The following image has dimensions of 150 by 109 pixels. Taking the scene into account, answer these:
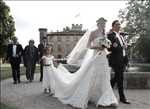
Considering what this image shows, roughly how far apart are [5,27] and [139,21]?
683 inches

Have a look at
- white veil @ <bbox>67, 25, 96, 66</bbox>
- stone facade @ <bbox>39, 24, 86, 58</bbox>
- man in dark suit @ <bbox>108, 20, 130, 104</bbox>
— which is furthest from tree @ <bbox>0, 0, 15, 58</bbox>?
stone facade @ <bbox>39, 24, 86, 58</bbox>

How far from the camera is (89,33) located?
37.0ft

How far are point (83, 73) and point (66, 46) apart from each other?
12391 centimetres

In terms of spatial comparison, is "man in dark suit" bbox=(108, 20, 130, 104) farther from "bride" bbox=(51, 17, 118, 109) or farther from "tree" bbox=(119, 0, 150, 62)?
"tree" bbox=(119, 0, 150, 62)

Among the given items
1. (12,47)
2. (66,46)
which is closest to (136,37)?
(12,47)

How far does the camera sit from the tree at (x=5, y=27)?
51097mm

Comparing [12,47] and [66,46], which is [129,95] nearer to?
[12,47]

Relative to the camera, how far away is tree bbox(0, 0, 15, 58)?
5110 centimetres

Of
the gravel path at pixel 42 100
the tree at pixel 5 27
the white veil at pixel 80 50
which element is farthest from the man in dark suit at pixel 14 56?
the tree at pixel 5 27

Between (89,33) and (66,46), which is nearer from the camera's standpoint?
(89,33)

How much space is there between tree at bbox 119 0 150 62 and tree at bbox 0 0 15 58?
47.3 feet

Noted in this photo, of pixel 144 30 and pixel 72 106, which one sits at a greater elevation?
pixel 144 30

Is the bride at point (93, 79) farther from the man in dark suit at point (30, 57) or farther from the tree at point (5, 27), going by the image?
the tree at point (5, 27)

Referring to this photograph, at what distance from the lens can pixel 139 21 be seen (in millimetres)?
46375
